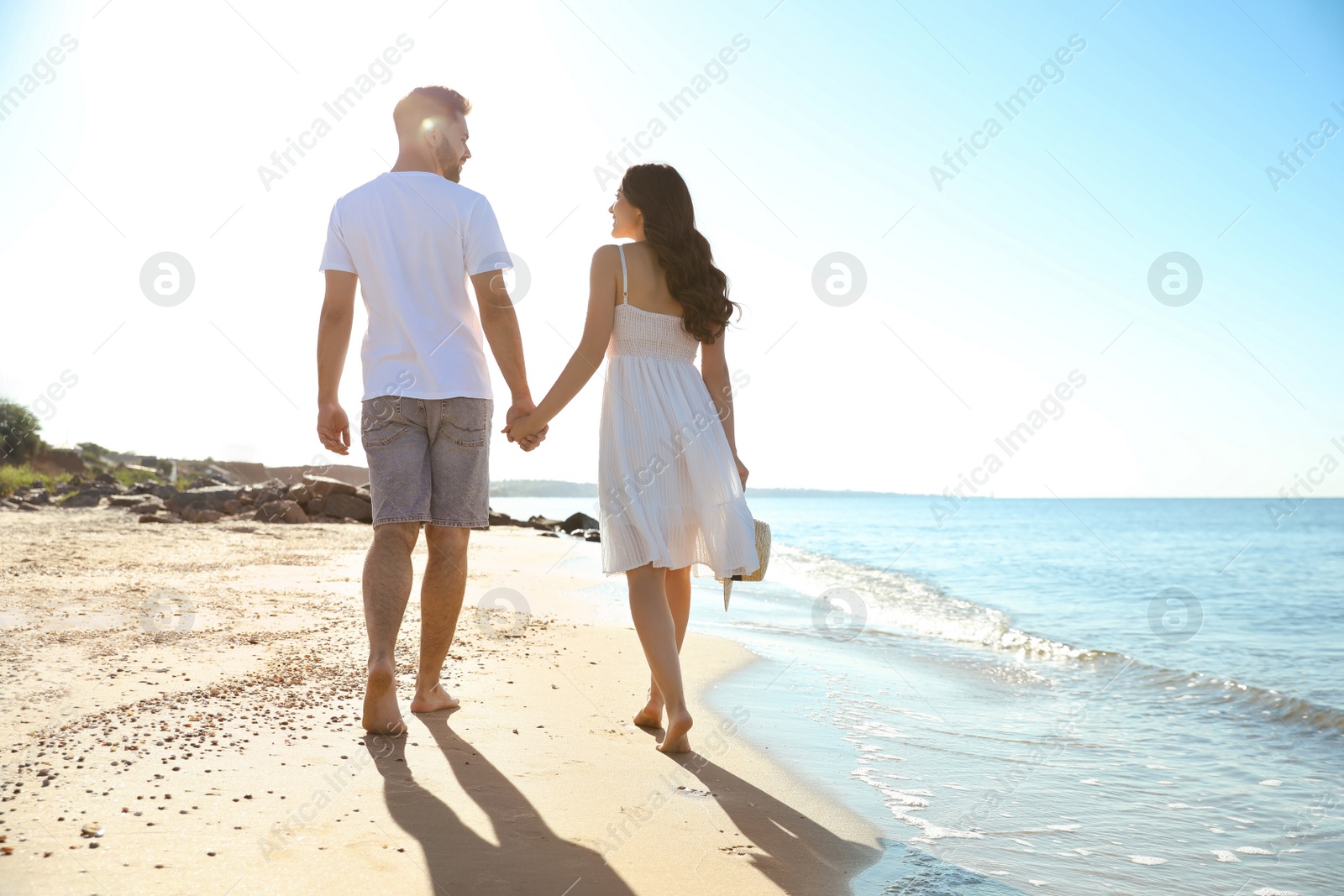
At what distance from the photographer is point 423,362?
123 inches

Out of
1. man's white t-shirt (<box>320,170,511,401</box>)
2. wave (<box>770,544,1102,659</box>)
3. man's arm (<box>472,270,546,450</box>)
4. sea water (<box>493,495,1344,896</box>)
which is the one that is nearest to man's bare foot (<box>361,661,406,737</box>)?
man's white t-shirt (<box>320,170,511,401</box>)

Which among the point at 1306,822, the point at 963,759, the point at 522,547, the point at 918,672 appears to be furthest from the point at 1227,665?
the point at 522,547

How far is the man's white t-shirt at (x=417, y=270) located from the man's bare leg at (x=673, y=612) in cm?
100

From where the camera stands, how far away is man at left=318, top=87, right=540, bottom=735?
3.10 meters

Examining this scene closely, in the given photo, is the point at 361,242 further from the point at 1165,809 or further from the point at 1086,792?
the point at 1165,809

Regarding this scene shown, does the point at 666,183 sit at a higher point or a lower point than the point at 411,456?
higher

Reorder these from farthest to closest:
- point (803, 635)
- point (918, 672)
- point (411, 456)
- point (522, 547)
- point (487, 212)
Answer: point (522, 547) < point (803, 635) < point (918, 672) < point (487, 212) < point (411, 456)

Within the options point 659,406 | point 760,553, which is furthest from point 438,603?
point 760,553

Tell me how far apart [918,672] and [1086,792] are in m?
2.35

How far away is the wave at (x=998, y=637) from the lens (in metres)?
5.35

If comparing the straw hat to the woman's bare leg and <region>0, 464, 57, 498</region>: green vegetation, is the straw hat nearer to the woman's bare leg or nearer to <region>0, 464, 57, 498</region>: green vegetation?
the woman's bare leg

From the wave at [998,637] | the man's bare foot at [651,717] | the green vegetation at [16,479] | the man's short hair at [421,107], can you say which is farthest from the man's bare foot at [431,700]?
the green vegetation at [16,479]

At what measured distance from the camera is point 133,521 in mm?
13320

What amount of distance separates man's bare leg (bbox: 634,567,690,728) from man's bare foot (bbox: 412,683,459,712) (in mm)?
715
